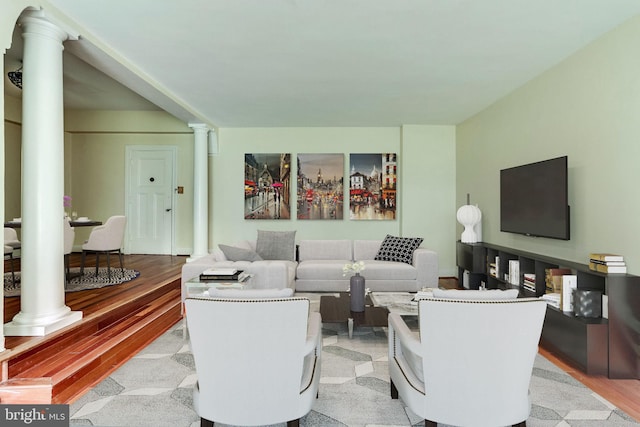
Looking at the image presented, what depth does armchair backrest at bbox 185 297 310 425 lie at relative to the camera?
175 cm

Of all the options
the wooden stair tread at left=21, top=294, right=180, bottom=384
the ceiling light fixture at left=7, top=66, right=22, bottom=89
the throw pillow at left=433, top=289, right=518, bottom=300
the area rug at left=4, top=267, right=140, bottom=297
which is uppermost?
the ceiling light fixture at left=7, top=66, right=22, bottom=89

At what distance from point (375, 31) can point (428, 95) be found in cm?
201

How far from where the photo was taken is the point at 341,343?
11.4 feet

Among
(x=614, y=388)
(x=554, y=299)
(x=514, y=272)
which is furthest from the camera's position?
(x=514, y=272)

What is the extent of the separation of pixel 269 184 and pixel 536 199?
4350mm

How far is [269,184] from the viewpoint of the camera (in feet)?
22.7

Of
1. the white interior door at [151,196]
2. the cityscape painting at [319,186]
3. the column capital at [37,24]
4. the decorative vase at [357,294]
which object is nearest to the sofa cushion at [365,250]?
the cityscape painting at [319,186]

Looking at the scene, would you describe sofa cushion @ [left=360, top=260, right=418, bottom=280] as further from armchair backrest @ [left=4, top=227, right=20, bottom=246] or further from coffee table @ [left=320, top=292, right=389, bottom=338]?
armchair backrest @ [left=4, top=227, right=20, bottom=246]

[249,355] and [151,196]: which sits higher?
[151,196]

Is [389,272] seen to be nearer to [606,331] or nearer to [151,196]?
[606,331]

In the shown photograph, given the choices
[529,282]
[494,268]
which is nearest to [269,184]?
[494,268]

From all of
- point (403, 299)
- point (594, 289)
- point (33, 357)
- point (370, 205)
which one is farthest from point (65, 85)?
point (594, 289)

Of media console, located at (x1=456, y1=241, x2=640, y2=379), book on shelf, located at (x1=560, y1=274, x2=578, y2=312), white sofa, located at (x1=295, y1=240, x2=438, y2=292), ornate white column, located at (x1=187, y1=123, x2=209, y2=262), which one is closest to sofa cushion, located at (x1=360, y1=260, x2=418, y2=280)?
white sofa, located at (x1=295, y1=240, x2=438, y2=292)

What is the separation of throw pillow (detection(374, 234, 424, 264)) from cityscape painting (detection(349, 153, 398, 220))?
1096 mm
